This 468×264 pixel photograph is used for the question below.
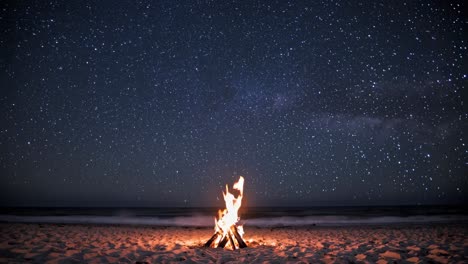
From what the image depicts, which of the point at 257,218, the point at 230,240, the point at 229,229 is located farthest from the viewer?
the point at 257,218

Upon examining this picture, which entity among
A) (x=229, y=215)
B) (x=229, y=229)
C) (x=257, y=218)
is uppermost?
(x=229, y=215)

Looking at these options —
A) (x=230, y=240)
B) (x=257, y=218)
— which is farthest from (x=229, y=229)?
(x=257, y=218)

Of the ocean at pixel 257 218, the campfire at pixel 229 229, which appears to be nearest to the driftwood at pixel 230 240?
the campfire at pixel 229 229

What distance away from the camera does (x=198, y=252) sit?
6395 mm

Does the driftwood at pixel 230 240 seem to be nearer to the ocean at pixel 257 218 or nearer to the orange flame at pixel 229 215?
the orange flame at pixel 229 215

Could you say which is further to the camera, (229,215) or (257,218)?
(257,218)

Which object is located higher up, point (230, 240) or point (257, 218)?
point (230, 240)

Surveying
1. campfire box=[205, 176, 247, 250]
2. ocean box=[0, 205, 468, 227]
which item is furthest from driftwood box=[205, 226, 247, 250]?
ocean box=[0, 205, 468, 227]

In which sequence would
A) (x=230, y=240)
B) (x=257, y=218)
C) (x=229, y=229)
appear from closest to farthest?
1. (x=230, y=240)
2. (x=229, y=229)
3. (x=257, y=218)

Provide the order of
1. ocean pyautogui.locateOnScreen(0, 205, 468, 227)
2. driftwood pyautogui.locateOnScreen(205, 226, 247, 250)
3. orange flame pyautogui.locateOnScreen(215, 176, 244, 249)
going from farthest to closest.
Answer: ocean pyautogui.locateOnScreen(0, 205, 468, 227) → orange flame pyautogui.locateOnScreen(215, 176, 244, 249) → driftwood pyautogui.locateOnScreen(205, 226, 247, 250)

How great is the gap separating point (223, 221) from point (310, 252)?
2296 mm

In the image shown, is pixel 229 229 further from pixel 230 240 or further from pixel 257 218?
pixel 257 218

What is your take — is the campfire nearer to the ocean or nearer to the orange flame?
the orange flame

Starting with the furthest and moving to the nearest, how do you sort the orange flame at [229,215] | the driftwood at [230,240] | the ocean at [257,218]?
the ocean at [257,218] < the orange flame at [229,215] < the driftwood at [230,240]
